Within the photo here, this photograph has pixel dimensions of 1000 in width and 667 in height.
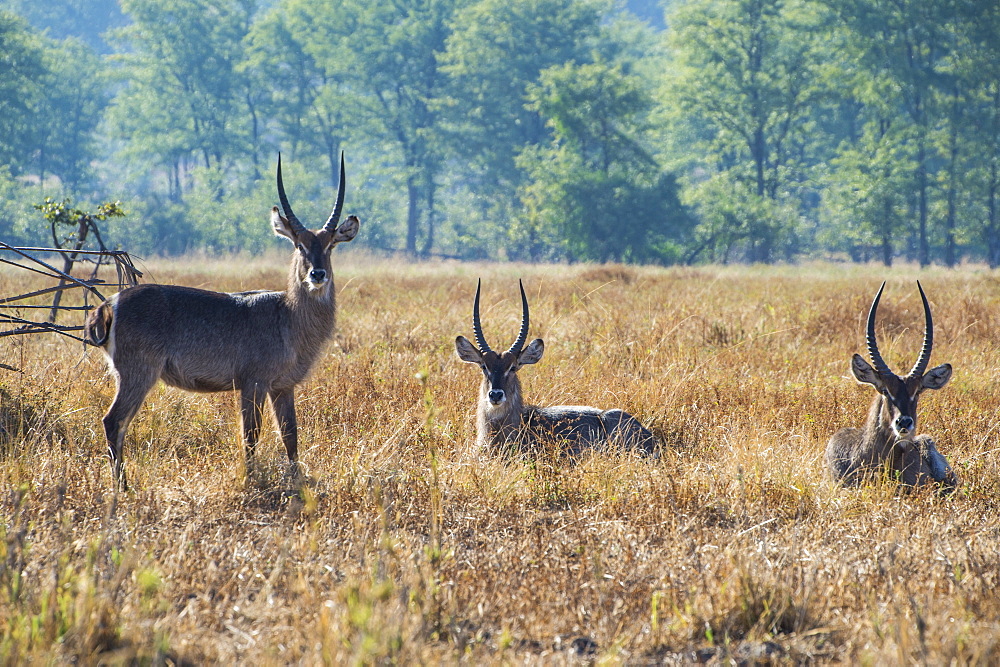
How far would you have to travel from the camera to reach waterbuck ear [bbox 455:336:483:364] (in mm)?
6203

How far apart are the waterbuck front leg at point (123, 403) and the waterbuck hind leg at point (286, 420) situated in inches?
30.4

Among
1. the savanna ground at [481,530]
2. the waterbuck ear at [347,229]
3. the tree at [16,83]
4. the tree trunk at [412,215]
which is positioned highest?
the tree at [16,83]

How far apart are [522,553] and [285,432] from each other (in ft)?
7.04

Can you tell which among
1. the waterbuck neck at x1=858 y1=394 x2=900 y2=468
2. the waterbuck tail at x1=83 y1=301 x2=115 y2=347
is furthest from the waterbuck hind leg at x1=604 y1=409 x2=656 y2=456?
the waterbuck tail at x1=83 y1=301 x2=115 y2=347

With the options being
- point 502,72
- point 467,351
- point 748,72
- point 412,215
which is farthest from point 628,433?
point 412,215

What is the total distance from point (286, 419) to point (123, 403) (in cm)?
97

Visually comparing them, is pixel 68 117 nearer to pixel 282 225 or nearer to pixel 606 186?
pixel 606 186

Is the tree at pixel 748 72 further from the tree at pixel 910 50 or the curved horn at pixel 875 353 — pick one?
the curved horn at pixel 875 353

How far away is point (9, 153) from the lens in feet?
141

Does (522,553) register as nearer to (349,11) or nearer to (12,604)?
(12,604)

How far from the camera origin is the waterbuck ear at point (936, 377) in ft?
17.4

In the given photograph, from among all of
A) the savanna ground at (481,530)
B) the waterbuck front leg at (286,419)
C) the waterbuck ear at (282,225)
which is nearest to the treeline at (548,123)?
the savanna ground at (481,530)

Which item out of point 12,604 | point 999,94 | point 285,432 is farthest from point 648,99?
point 12,604

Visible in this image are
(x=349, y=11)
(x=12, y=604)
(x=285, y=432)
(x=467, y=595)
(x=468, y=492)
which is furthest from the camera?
(x=349, y=11)
